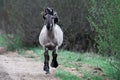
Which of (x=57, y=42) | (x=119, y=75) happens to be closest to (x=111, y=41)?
(x=119, y=75)

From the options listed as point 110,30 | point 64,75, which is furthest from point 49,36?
point 110,30

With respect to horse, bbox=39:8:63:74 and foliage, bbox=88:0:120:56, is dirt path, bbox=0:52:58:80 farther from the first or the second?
foliage, bbox=88:0:120:56

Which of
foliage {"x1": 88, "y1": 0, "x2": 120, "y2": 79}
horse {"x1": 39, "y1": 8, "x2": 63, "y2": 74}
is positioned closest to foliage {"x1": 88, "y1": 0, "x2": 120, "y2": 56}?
foliage {"x1": 88, "y1": 0, "x2": 120, "y2": 79}

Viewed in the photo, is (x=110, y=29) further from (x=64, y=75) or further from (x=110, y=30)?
(x=64, y=75)

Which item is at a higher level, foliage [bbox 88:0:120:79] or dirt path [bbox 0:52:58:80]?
foliage [bbox 88:0:120:79]

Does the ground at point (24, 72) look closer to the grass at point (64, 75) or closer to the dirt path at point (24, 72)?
the dirt path at point (24, 72)

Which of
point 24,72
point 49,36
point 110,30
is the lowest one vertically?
point 24,72

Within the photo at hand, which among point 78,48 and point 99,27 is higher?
point 99,27

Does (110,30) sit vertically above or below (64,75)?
above

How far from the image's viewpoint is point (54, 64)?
1372cm

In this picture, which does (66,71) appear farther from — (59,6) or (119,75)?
(59,6)

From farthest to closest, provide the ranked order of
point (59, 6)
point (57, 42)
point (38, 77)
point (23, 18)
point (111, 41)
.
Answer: point (23, 18)
point (59, 6)
point (57, 42)
point (38, 77)
point (111, 41)

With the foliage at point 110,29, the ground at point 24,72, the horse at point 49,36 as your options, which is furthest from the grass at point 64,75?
the foliage at point 110,29

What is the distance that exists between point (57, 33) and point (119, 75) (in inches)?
99.3
